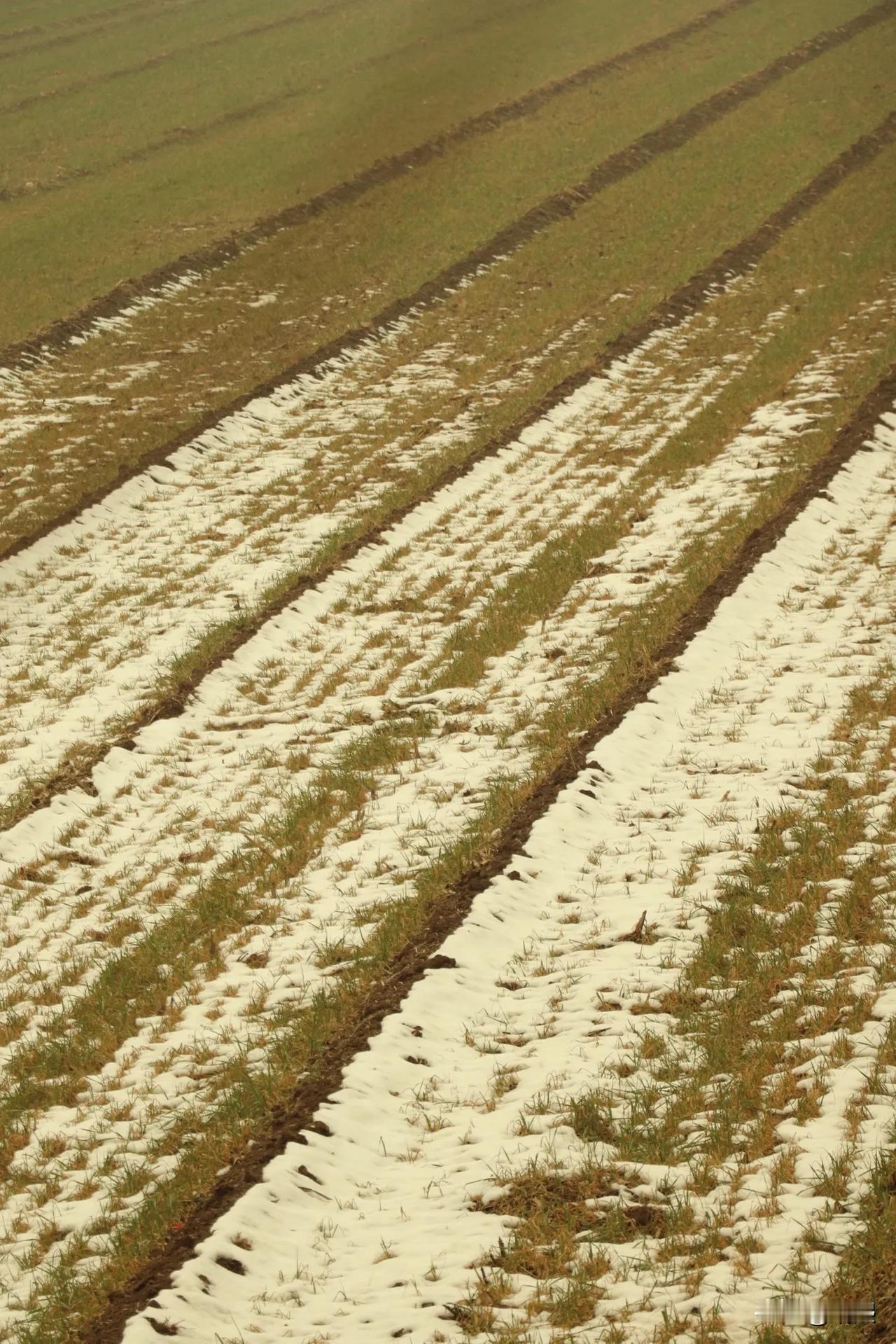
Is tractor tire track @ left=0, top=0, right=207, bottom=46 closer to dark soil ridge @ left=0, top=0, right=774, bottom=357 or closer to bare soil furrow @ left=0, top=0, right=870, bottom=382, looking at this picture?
dark soil ridge @ left=0, top=0, right=774, bottom=357

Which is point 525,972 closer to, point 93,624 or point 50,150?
point 93,624

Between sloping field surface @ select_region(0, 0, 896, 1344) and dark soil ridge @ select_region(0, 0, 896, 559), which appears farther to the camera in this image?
dark soil ridge @ select_region(0, 0, 896, 559)

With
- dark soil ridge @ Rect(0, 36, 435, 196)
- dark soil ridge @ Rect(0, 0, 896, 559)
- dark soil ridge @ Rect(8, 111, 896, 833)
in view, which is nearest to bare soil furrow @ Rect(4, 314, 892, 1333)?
dark soil ridge @ Rect(8, 111, 896, 833)

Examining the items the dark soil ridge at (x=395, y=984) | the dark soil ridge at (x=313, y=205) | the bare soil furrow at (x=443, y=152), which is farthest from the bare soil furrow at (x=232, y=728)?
the dark soil ridge at (x=313, y=205)

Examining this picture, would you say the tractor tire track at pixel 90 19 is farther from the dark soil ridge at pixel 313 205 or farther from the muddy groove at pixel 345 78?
the dark soil ridge at pixel 313 205

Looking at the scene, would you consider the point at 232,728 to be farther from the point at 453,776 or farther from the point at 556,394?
the point at 556,394

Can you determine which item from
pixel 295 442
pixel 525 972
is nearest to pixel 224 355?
pixel 295 442

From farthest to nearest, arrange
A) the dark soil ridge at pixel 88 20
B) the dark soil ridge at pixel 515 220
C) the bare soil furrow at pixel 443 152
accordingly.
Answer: the dark soil ridge at pixel 88 20 → the bare soil furrow at pixel 443 152 → the dark soil ridge at pixel 515 220
